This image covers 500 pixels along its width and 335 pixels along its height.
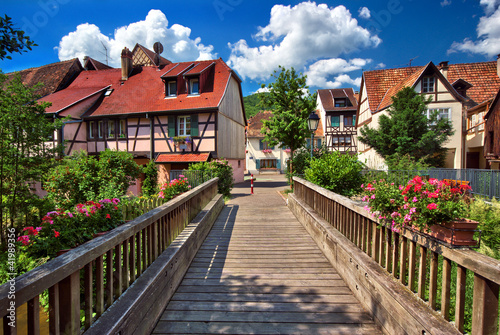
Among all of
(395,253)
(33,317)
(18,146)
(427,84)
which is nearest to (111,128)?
(18,146)

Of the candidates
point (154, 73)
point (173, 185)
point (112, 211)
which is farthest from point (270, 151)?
point (112, 211)

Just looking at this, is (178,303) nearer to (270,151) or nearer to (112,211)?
(112,211)

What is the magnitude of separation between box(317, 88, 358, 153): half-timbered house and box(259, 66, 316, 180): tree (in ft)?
56.1

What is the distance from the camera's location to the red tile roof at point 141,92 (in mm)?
18000

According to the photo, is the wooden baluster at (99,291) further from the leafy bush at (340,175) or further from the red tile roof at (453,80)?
the red tile roof at (453,80)

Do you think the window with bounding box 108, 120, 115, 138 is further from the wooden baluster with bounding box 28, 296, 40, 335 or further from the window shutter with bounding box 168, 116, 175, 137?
the wooden baluster with bounding box 28, 296, 40, 335

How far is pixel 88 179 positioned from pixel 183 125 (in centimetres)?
895

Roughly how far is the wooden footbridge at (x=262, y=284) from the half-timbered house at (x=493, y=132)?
1604cm

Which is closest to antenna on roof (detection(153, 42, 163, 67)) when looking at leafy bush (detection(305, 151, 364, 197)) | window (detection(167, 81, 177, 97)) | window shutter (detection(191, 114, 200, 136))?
window (detection(167, 81, 177, 97))

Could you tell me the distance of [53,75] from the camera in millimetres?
23922

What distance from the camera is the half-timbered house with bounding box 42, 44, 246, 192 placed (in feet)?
57.7

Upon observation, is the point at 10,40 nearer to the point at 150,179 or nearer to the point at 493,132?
the point at 150,179

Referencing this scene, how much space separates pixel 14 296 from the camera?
1236 mm

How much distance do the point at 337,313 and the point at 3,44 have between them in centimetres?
445
